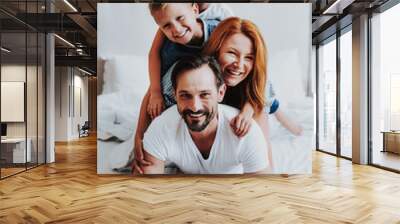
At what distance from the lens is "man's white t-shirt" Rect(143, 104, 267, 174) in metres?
6.32

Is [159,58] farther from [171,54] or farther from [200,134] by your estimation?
[200,134]

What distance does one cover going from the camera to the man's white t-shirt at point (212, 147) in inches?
249

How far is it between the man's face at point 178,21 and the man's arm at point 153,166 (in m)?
1.97

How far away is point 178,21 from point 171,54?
0.56 meters

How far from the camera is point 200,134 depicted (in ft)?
20.7

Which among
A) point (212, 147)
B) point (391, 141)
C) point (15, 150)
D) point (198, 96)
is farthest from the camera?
point (391, 141)

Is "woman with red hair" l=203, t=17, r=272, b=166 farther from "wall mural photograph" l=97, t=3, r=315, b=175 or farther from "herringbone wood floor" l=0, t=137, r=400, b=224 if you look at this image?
"herringbone wood floor" l=0, t=137, r=400, b=224

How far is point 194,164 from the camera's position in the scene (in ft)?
20.9

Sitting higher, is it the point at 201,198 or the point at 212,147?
the point at 212,147

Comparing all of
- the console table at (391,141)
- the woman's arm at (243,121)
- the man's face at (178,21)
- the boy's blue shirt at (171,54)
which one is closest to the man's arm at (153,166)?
the boy's blue shirt at (171,54)

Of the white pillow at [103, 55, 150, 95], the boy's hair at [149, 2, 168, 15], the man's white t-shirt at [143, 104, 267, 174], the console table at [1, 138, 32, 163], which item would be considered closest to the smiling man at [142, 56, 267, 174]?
the man's white t-shirt at [143, 104, 267, 174]

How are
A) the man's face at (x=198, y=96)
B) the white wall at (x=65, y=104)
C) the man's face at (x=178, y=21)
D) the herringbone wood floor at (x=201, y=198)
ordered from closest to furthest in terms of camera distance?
1. the herringbone wood floor at (x=201, y=198)
2. the man's face at (x=198, y=96)
3. the man's face at (x=178, y=21)
4. the white wall at (x=65, y=104)

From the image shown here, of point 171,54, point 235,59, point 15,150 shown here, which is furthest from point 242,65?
point 15,150

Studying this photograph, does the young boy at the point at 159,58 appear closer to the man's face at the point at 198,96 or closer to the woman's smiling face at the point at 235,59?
the man's face at the point at 198,96
